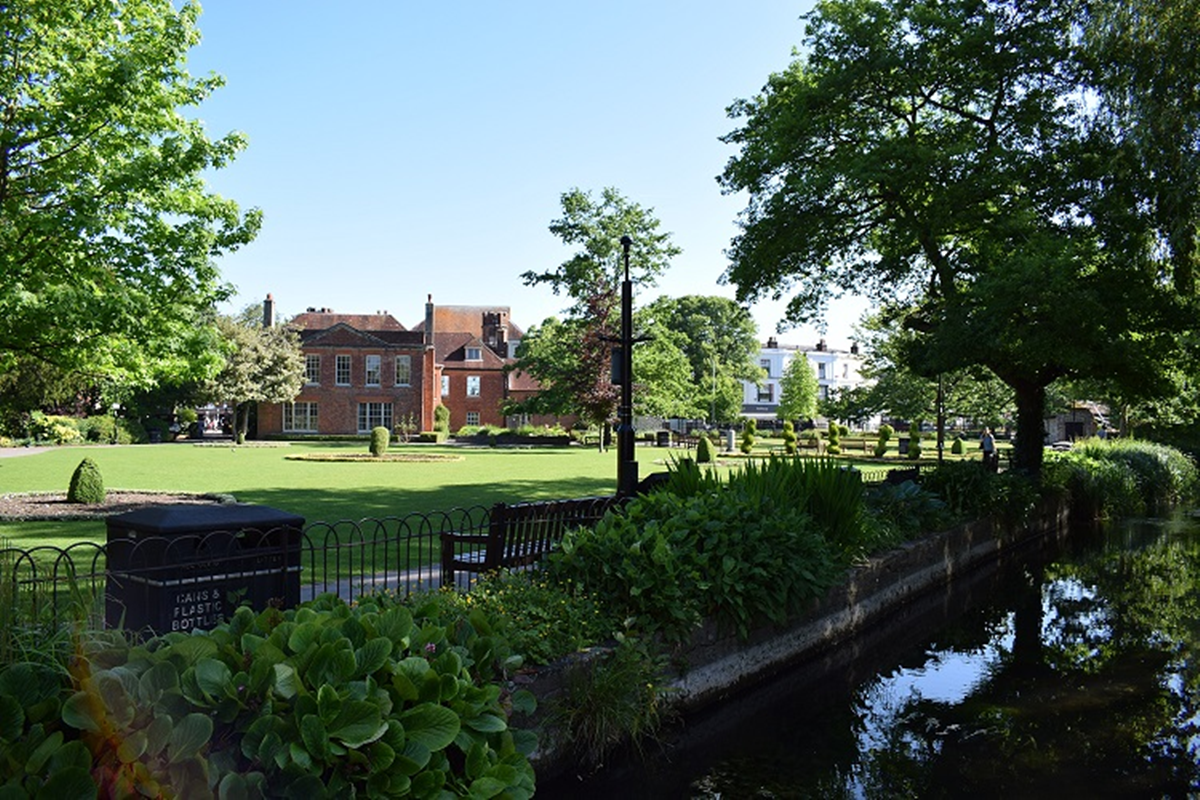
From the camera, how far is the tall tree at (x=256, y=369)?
42.2 m

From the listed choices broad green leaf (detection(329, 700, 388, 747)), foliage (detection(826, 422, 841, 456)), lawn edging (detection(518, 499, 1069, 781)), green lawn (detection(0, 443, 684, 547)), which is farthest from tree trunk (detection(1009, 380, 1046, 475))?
foliage (detection(826, 422, 841, 456))

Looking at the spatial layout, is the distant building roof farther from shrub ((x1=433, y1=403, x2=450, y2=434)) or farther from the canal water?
the canal water

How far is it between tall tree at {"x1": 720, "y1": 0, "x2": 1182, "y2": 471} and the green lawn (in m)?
7.27

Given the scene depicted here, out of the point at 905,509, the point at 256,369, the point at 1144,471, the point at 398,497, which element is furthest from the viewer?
the point at 256,369

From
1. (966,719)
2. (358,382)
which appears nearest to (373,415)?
(358,382)

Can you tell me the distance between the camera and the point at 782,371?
92.9 metres

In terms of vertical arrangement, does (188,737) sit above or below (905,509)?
above

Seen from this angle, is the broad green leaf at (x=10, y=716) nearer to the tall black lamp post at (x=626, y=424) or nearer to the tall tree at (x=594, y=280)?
the tall black lamp post at (x=626, y=424)

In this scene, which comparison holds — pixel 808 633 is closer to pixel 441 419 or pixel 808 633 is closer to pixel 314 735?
pixel 314 735

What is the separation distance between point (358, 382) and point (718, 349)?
104 ft

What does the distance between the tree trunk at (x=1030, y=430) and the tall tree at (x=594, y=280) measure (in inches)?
796

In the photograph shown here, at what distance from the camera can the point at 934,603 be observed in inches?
423

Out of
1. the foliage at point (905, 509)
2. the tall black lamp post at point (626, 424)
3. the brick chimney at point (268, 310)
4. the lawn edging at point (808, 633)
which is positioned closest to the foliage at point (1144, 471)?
the lawn edging at point (808, 633)

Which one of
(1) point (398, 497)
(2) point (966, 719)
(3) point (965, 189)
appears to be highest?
(3) point (965, 189)
